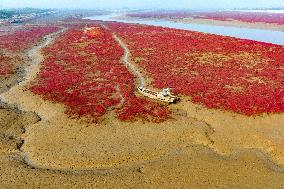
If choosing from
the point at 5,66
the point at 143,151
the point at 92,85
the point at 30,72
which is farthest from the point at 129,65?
the point at 143,151

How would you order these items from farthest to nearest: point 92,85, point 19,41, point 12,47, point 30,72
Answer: point 19,41
point 12,47
point 30,72
point 92,85

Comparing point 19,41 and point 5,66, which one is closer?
point 5,66

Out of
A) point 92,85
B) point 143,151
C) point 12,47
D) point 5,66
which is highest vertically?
point 92,85

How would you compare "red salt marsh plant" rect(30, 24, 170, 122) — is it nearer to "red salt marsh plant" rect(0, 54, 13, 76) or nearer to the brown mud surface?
the brown mud surface

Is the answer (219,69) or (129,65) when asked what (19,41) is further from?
(219,69)

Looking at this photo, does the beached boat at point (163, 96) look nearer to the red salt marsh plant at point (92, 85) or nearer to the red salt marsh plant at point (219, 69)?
the red salt marsh plant at point (92, 85)
